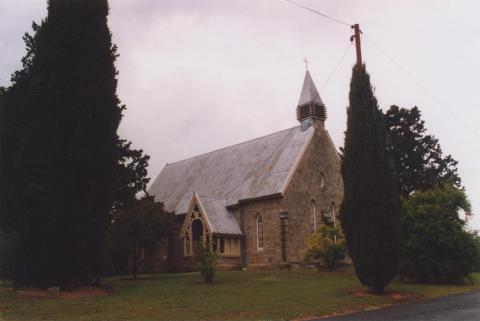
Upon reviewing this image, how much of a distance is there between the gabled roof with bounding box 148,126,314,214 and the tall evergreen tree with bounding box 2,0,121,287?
1486cm

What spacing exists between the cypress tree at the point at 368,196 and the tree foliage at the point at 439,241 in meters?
6.59

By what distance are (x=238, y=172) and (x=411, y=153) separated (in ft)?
47.0

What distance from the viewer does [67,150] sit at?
2081 centimetres

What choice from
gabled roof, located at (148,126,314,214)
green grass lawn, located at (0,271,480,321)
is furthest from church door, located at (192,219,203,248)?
green grass lawn, located at (0,271,480,321)

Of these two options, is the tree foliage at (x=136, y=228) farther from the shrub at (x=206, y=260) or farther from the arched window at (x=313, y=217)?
the arched window at (x=313, y=217)

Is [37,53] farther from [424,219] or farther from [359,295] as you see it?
[424,219]

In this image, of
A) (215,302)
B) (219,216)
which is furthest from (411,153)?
(215,302)

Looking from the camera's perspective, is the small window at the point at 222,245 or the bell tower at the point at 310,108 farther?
the bell tower at the point at 310,108

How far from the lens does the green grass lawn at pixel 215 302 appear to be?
545 inches

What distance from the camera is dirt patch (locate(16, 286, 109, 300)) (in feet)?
62.1

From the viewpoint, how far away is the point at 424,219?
84.4 feet

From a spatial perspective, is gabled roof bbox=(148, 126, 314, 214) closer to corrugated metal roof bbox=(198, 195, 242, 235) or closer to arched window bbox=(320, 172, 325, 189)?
corrugated metal roof bbox=(198, 195, 242, 235)

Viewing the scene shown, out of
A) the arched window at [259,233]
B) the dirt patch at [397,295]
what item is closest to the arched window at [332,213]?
the arched window at [259,233]

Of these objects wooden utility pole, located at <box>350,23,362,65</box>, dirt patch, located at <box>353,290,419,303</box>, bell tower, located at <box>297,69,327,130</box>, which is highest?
bell tower, located at <box>297,69,327,130</box>
